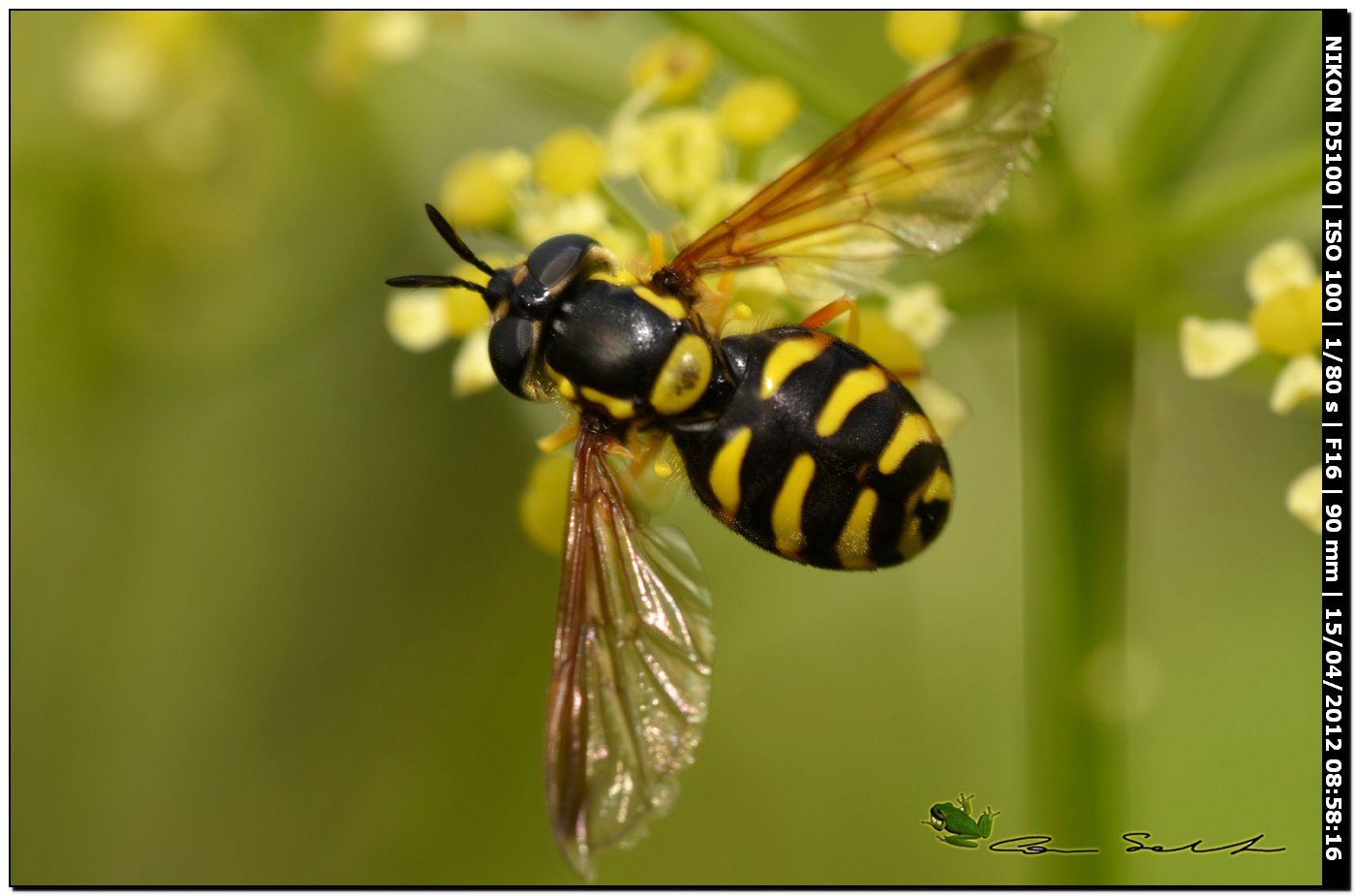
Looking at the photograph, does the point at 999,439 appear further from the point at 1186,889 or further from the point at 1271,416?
the point at 1186,889

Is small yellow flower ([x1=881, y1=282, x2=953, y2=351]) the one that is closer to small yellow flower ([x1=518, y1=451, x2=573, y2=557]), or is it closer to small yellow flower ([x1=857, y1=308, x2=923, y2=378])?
small yellow flower ([x1=857, y1=308, x2=923, y2=378])

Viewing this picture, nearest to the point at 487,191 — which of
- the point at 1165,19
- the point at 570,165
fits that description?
the point at 570,165

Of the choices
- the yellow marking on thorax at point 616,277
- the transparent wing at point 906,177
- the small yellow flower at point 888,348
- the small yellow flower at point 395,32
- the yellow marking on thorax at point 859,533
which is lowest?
the yellow marking on thorax at point 859,533

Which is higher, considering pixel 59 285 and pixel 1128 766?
pixel 59 285

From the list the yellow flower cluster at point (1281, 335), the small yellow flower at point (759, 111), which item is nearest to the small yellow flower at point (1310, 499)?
the yellow flower cluster at point (1281, 335)

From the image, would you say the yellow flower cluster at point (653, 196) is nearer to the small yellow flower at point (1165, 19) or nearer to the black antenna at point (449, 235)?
the black antenna at point (449, 235)

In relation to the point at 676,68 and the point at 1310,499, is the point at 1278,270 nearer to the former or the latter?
the point at 1310,499

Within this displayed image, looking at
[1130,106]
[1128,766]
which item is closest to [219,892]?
[1128,766]

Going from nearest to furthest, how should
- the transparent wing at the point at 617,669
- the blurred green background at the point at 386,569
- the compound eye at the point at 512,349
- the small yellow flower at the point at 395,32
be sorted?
the transparent wing at the point at 617,669 < the compound eye at the point at 512,349 < the small yellow flower at the point at 395,32 < the blurred green background at the point at 386,569
